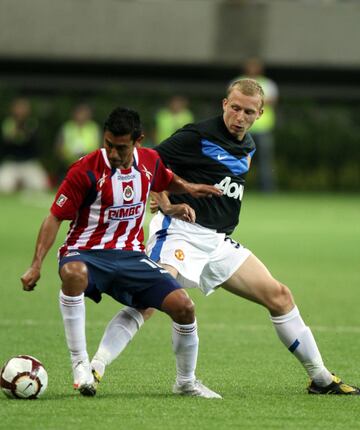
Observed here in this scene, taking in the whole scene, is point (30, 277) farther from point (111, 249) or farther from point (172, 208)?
point (172, 208)

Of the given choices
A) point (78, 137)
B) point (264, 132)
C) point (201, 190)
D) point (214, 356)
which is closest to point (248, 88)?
point (201, 190)

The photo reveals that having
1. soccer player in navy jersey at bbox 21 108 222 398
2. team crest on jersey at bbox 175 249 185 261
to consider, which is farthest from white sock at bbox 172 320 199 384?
team crest on jersey at bbox 175 249 185 261

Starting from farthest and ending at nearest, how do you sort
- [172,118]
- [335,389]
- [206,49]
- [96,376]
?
[206,49], [172,118], [335,389], [96,376]

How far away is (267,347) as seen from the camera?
30.9ft

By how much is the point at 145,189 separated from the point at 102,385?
1.24 m

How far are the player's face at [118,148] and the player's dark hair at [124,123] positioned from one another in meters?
0.03

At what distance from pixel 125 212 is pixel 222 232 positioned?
2.97ft

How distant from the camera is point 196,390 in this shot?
7.18 metres

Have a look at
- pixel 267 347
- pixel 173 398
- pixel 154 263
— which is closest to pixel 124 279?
pixel 154 263

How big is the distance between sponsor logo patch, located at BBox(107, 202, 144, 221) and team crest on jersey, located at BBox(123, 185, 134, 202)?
49mm

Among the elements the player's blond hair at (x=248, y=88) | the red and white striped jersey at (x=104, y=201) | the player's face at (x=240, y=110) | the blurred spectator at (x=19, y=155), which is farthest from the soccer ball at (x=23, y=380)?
the blurred spectator at (x=19, y=155)

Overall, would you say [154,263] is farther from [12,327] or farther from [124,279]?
[12,327]

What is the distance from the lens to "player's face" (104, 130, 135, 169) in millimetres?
6922

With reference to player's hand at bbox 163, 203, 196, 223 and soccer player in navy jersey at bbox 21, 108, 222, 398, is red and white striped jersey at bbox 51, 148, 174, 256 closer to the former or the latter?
soccer player in navy jersey at bbox 21, 108, 222, 398
